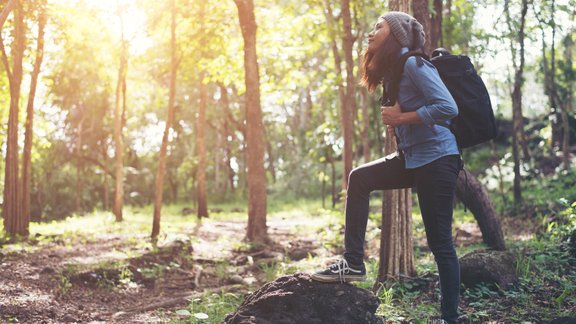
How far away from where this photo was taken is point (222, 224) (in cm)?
1777

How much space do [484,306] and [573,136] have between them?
65.8 ft

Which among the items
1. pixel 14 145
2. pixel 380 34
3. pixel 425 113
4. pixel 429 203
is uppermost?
pixel 380 34

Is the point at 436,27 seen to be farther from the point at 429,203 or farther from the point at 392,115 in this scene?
the point at 429,203

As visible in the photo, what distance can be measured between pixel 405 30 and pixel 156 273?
6.88 m

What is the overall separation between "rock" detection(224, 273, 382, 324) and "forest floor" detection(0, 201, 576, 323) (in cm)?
84

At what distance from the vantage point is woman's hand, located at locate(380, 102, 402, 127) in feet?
13.1

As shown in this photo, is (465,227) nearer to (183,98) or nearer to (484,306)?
(484,306)

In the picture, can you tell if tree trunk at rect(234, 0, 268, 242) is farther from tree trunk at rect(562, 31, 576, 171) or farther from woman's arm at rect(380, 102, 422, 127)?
tree trunk at rect(562, 31, 576, 171)

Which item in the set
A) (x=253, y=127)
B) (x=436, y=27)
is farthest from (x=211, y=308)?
(x=436, y=27)

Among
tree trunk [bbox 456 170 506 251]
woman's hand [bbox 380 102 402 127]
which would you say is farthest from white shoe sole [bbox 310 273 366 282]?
tree trunk [bbox 456 170 506 251]

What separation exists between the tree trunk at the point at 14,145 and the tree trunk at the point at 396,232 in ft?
30.7

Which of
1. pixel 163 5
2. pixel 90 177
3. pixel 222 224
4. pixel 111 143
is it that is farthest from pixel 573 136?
pixel 111 143

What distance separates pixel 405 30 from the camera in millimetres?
4090

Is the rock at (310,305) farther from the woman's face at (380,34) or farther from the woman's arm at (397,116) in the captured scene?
the woman's face at (380,34)
